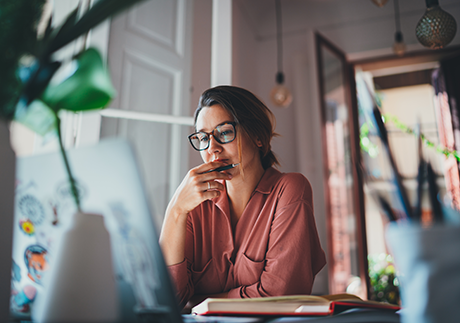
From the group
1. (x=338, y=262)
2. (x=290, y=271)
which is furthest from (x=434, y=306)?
(x=338, y=262)

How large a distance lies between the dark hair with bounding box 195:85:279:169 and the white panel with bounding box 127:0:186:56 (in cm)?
71

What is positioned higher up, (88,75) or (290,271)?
(88,75)

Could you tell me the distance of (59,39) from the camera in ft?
1.43

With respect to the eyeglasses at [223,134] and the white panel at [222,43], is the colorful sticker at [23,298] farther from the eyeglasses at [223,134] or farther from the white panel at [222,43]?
the white panel at [222,43]

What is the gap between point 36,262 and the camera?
17.6 inches

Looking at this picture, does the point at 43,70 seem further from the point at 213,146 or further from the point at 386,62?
the point at 386,62

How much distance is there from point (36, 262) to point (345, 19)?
3913 millimetres

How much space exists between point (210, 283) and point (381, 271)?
2750 millimetres

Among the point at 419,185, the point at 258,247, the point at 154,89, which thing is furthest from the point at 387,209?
the point at 154,89

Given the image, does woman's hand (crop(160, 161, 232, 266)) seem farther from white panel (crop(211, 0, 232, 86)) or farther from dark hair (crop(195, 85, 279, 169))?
white panel (crop(211, 0, 232, 86))

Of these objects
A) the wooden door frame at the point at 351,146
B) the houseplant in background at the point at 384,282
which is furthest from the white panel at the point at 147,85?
the houseplant in background at the point at 384,282

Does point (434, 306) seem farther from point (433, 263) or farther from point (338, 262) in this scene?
point (338, 262)

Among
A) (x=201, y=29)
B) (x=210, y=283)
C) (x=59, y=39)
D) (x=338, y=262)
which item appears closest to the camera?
(x=59, y=39)

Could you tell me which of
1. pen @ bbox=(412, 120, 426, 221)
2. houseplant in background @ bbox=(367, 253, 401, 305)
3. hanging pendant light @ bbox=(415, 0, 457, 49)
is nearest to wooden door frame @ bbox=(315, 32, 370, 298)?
houseplant in background @ bbox=(367, 253, 401, 305)
